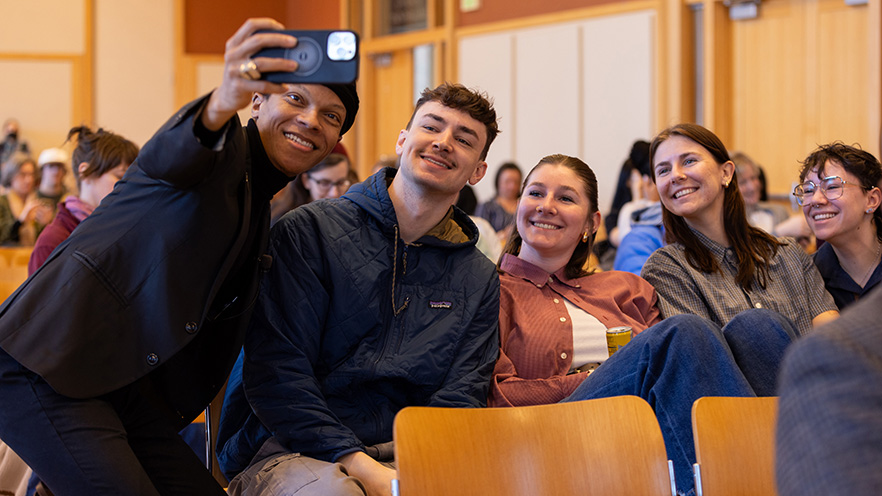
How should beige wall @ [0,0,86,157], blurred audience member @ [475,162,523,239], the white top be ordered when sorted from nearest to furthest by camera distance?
the white top
blurred audience member @ [475,162,523,239]
beige wall @ [0,0,86,157]

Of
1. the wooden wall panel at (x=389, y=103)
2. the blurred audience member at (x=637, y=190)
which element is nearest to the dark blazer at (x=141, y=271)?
the blurred audience member at (x=637, y=190)

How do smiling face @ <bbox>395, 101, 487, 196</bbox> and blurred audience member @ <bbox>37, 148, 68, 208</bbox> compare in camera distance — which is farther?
blurred audience member @ <bbox>37, 148, 68, 208</bbox>

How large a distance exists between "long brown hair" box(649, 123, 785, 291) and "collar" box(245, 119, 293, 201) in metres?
1.38

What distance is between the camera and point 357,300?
6.56ft

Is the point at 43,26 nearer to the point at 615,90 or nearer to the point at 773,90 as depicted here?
the point at 615,90

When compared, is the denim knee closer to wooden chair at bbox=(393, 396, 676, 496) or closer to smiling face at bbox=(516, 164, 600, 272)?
wooden chair at bbox=(393, 396, 676, 496)

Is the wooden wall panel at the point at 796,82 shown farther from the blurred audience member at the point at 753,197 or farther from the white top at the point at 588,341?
the white top at the point at 588,341

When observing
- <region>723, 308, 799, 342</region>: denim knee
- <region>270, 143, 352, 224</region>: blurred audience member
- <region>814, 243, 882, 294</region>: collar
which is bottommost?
<region>723, 308, 799, 342</region>: denim knee

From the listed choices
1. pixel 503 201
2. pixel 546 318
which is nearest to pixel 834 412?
pixel 546 318

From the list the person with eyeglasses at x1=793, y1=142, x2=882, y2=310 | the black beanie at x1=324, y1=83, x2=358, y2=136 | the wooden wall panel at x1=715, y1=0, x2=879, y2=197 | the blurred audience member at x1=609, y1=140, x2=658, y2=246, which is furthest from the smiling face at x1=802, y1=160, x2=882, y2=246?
the wooden wall panel at x1=715, y1=0, x2=879, y2=197

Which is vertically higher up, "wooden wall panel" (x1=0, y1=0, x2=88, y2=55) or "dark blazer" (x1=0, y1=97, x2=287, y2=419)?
"wooden wall panel" (x1=0, y1=0, x2=88, y2=55)

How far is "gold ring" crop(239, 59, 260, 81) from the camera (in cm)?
136

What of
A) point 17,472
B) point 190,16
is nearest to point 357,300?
Answer: point 17,472

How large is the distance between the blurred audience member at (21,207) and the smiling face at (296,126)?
16.2 feet
